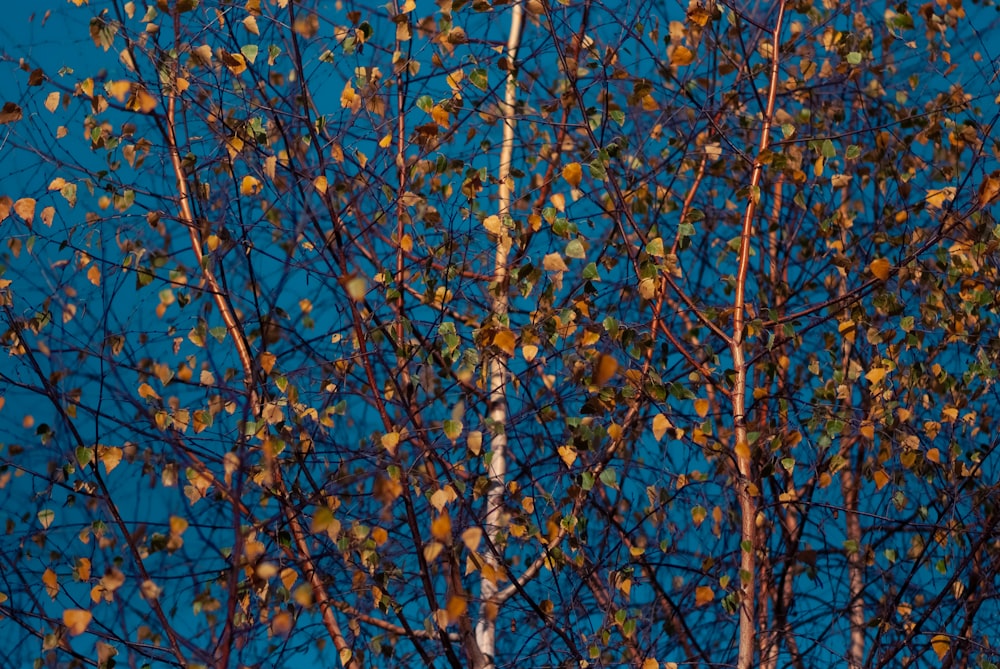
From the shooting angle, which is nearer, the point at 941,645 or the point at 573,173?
the point at 573,173

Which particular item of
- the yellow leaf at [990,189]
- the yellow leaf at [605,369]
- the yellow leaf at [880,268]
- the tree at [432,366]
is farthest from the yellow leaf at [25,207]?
the yellow leaf at [990,189]

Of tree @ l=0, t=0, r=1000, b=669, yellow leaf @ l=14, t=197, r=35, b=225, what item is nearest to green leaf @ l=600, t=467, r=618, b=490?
tree @ l=0, t=0, r=1000, b=669

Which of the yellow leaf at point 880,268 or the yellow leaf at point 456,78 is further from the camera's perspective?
the yellow leaf at point 456,78

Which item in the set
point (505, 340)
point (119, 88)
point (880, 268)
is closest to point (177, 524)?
point (505, 340)

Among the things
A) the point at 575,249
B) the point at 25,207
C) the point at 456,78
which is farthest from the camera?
the point at 456,78

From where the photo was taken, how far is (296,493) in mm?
2330

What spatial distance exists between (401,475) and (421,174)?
0.64 m

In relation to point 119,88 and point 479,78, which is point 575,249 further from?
point 119,88

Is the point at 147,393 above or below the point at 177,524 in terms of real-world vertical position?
above

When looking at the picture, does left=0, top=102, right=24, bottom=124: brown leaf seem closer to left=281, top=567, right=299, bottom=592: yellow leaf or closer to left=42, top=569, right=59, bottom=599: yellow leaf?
left=42, top=569, right=59, bottom=599: yellow leaf

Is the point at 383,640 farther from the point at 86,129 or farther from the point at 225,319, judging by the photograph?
the point at 86,129

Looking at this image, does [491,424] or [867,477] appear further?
[867,477]

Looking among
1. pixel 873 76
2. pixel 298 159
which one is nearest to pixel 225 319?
pixel 298 159

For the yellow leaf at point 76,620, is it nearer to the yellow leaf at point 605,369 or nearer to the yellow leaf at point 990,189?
the yellow leaf at point 605,369
